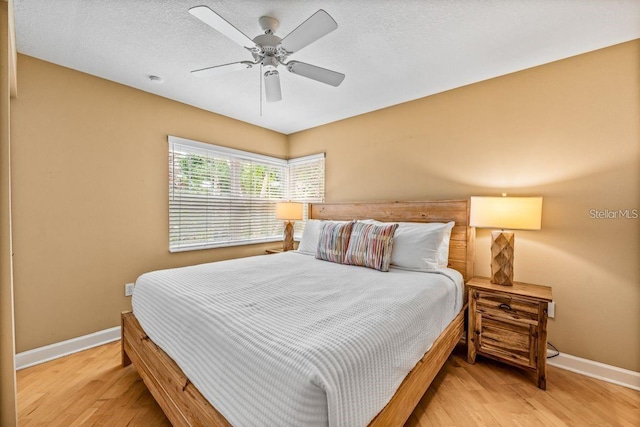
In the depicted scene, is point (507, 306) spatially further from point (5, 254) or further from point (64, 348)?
point (64, 348)

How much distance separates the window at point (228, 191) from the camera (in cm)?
312

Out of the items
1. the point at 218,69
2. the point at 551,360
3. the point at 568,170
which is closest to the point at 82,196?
the point at 218,69

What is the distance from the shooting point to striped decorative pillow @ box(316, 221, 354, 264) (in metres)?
2.60

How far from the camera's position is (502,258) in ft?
7.36

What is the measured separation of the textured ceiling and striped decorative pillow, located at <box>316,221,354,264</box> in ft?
4.71

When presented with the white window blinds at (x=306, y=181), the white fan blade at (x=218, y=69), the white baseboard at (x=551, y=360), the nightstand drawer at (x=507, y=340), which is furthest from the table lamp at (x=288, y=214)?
the nightstand drawer at (x=507, y=340)

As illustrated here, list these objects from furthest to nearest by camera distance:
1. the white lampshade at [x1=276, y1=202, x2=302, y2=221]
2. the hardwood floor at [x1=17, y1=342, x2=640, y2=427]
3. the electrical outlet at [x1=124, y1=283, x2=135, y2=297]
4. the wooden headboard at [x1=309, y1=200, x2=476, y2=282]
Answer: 1. the white lampshade at [x1=276, y1=202, x2=302, y2=221]
2. the electrical outlet at [x1=124, y1=283, x2=135, y2=297]
3. the wooden headboard at [x1=309, y1=200, x2=476, y2=282]
4. the hardwood floor at [x1=17, y1=342, x2=640, y2=427]

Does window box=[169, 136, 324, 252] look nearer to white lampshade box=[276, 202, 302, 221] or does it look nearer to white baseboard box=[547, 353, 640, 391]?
white lampshade box=[276, 202, 302, 221]

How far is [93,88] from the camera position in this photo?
8.16ft

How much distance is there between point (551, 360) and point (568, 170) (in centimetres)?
158

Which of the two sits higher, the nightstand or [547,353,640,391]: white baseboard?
the nightstand

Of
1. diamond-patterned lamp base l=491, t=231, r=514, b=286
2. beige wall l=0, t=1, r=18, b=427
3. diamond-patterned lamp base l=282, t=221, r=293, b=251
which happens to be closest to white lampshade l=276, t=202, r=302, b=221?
diamond-patterned lamp base l=282, t=221, r=293, b=251

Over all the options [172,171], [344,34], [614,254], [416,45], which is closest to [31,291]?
[172,171]

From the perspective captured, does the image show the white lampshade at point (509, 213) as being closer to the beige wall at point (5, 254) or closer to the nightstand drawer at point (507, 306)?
the nightstand drawer at point (507, 306)
